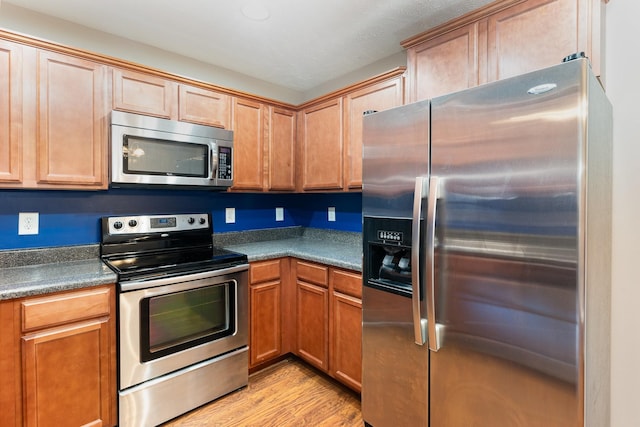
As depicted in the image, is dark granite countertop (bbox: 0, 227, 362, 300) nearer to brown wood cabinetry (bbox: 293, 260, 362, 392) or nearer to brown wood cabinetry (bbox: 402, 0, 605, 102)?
brown wood cabinetry (bbox: 293, 260, 362, 392)

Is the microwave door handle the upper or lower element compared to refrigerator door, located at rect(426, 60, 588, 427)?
upper

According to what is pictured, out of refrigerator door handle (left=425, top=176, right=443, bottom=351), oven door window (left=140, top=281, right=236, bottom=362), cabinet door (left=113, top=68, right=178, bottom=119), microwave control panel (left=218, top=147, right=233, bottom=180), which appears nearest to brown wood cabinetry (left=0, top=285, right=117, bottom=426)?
oven door window (left=140, top=281, right=236, bottom=362)

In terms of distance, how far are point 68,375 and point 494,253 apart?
2130mm

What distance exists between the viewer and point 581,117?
106 cm

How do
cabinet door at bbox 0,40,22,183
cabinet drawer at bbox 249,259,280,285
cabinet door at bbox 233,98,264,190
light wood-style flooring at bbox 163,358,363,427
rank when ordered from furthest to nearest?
cabinet door at bbox 233,98,264,190 < cabinet drawer at bbox 249,259,280,285 < light wood-style flooring at bbox 163,358,363,427 < cabinet door at bbox 0,40,22,183

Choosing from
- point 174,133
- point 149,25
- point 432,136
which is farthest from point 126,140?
point 432,136

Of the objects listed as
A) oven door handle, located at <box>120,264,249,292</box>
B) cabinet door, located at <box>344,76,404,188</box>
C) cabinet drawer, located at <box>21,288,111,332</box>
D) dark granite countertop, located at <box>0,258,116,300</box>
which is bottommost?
cabinet drawer, located at <box>21,288,111,332</box>

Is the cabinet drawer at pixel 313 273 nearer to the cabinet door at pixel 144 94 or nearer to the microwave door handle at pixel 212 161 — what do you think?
the microwave door handle at pixel 212 161

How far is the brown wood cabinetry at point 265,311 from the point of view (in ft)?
7.80

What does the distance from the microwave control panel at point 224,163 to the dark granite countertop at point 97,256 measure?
62 centimetres

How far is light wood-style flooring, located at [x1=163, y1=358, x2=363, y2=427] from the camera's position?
1955mm

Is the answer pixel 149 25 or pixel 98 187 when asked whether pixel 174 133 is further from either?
pixel 149 25

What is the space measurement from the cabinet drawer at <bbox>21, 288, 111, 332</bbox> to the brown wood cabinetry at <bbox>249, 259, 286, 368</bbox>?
36.8 inches

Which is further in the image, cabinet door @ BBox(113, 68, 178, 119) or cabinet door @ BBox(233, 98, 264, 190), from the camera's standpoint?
cabinet door @ BBox(233, 98, 264, 190)
